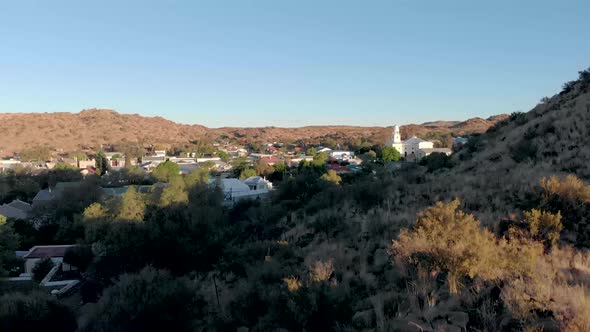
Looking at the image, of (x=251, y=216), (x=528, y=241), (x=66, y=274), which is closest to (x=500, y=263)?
(x=528, y=241)

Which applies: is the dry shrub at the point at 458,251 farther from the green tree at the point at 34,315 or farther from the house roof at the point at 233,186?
the house roof at the point at 233,186

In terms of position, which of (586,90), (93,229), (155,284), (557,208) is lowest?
(93,229)

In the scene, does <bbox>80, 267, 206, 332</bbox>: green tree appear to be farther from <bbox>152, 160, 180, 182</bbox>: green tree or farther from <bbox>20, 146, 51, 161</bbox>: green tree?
<bbox>20, 146, 51, 161</bbox>: green tree

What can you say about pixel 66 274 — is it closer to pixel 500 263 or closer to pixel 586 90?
pixel 500 263

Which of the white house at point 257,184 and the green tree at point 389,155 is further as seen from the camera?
the green tree at point 389,155

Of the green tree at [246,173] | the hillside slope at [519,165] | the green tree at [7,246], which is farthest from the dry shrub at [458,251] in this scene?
the green tree at [246,173]

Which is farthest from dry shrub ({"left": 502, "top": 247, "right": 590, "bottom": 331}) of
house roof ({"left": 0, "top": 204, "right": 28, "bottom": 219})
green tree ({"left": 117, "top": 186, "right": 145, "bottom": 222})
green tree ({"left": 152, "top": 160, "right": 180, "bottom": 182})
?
green tree ({"left": 152, "top": 160, "right": 180, "bottom": 182})

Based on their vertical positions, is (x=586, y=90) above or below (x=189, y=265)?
above
